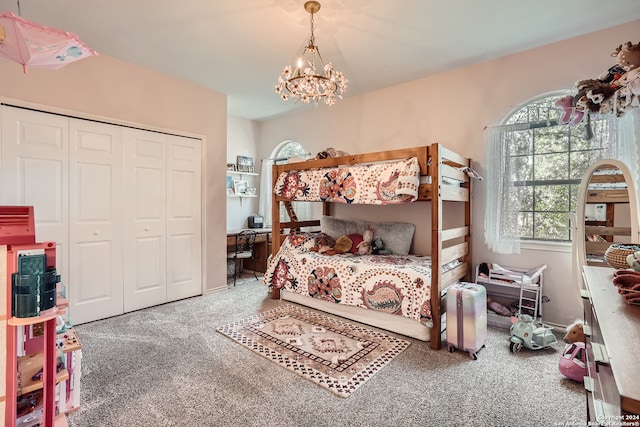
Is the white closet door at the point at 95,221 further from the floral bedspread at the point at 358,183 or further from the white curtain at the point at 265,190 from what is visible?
the white curtain at the point at 265,190

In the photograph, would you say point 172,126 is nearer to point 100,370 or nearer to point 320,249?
point 320,249

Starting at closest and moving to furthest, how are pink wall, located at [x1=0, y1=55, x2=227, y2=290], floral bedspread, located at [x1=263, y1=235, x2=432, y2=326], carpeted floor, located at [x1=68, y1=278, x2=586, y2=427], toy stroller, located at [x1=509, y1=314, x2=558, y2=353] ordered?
1. carpeted floor, located at [x1=68, y1=278, x2=586, y2=427]
2. toy stroller, located at [x1=509, y1=314, x2=558, y2=353]
3. floral bedspread, located at [x1=263, y1=235, x2=432, y2=326]
4. pink wall, located at [x1=0, y1=55, x2=227, y2=290]

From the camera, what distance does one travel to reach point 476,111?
3377 mm

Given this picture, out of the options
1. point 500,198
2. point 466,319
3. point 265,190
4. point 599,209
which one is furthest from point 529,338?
point 265,190

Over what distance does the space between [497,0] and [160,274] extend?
4122 mm

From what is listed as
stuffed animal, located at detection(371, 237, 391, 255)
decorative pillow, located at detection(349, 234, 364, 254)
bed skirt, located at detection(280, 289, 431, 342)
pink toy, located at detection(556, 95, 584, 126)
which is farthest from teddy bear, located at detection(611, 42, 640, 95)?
decorative pillow, located at detection(349, 234, 364, 254)

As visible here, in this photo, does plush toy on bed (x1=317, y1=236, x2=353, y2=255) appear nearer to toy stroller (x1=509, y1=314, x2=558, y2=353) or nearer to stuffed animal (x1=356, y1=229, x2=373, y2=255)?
stuffed animal (x1=356, y1=229, x2=373, y2=255)

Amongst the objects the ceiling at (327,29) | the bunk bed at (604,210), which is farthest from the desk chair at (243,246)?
the bunk bed at (604,210)

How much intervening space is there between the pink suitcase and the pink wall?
2.96m

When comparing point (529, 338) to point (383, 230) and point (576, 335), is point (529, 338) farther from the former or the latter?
point (383, 230)

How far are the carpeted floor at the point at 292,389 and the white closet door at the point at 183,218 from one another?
108cm

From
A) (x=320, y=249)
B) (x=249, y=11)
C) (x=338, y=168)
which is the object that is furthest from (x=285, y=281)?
(x=249, y=11)

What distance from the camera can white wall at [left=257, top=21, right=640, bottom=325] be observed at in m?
2.86

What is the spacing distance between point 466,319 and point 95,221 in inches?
139
